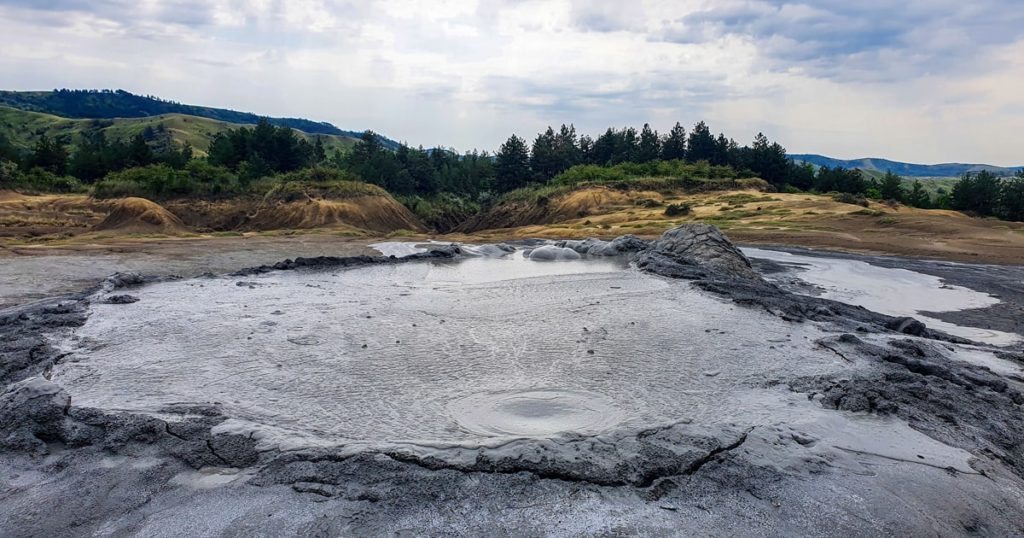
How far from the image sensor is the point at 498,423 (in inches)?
194

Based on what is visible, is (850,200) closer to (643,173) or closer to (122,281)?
(643,173)

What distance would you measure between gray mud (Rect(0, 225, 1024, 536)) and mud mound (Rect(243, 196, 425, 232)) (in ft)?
67.0

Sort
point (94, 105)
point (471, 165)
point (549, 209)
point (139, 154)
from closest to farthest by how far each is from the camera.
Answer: point (549, 209)
point (139, 154)
point (471, 165)
point (94, 105)

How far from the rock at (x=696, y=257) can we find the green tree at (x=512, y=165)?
32535mm

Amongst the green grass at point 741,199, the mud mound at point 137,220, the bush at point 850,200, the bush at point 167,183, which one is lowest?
the mud mound at point 137,220

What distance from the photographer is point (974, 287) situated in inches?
522

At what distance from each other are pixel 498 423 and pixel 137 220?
24.8 meters

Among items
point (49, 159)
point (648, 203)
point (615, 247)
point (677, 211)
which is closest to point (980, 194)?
point (677, 211)

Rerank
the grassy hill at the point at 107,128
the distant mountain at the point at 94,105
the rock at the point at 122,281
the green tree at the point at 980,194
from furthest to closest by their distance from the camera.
Answer: the distant mountain at the point at 94,105 < the grassy hill at the point at 107,128 < the green tree at the point at 980,194 < the rock at the point at 122,281

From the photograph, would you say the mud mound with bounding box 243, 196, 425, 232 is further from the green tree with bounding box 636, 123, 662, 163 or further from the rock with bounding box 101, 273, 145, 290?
the green tree with bounding box 636, 123, 662, 163

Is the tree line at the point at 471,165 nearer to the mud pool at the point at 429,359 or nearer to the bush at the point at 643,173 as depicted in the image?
the bush at the point at 643,173

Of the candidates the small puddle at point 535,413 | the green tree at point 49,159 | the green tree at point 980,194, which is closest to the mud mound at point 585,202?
the green tree at point 980,194

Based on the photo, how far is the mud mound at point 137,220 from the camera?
77.3 ft

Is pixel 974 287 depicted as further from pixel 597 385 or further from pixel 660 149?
pixel 660 149
